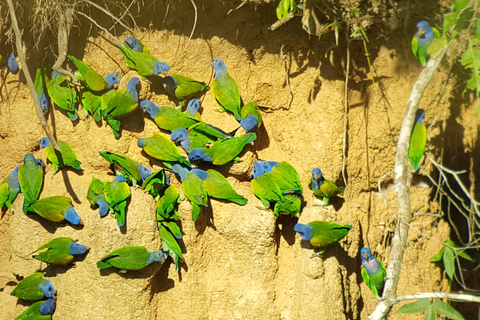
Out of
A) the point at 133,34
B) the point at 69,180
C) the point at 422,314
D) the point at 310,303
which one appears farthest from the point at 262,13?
the point at 422,314

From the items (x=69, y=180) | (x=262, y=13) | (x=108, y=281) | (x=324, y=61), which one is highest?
(x=262, y=13)

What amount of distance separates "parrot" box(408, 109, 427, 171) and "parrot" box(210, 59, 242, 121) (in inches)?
53.3

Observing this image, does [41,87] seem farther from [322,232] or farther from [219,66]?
[322,232]

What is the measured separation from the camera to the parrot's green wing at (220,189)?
12.4ft

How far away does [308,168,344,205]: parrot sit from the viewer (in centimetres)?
367

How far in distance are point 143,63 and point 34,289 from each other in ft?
6.35

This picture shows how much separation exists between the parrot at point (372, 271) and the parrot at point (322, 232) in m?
0.25

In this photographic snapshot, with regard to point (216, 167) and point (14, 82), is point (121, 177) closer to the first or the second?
point (216, 167)

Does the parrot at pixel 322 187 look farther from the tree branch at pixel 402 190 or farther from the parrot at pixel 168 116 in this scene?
the parrot at pixel 168 116

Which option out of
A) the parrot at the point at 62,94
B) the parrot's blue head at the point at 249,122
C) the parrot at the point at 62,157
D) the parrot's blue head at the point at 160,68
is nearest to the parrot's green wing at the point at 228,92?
the parrot's blue head at the point at 249,122

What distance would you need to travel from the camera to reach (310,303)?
366 cm

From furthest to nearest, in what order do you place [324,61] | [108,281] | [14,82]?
[14,82]
[324,61]
[108,281]

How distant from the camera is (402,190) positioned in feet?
10.7

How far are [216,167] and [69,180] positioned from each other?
121 centimetres
